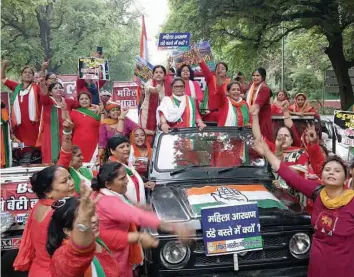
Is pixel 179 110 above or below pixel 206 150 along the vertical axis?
above

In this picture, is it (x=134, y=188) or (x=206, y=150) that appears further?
(x=206, y=150)

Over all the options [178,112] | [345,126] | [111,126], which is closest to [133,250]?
[178,112]

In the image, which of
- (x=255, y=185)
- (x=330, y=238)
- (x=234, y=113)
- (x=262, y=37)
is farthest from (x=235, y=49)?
(x=330, y=238)

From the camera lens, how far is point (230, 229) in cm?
368

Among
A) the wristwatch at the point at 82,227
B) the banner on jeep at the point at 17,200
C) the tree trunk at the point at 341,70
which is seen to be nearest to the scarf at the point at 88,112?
the banner on jeep at the point at 17,200

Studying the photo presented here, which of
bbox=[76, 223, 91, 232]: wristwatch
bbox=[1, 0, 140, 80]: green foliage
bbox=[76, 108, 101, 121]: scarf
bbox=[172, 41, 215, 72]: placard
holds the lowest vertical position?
bbox=[76, 223, 91, 232]: wristwatch

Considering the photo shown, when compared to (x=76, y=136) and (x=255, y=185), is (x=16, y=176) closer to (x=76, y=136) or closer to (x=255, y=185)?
(x=76, y=136)

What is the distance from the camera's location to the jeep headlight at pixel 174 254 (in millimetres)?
3660

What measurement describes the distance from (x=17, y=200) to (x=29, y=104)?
2.69 meters

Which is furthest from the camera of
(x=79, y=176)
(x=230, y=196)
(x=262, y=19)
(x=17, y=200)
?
(x=262, y=19)

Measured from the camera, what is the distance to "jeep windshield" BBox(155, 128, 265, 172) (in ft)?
15.6

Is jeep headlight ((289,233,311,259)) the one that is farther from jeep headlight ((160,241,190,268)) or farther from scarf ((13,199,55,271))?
scarf ((13,199,55,271))

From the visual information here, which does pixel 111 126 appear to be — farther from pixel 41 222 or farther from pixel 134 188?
pixel 41 222

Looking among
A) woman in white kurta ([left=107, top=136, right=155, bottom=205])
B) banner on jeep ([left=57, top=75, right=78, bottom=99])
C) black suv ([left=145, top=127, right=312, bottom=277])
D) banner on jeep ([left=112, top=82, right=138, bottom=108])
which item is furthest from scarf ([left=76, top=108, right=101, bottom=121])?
banner on jeep ([left=57, top=75, right=78, bottom=99])
